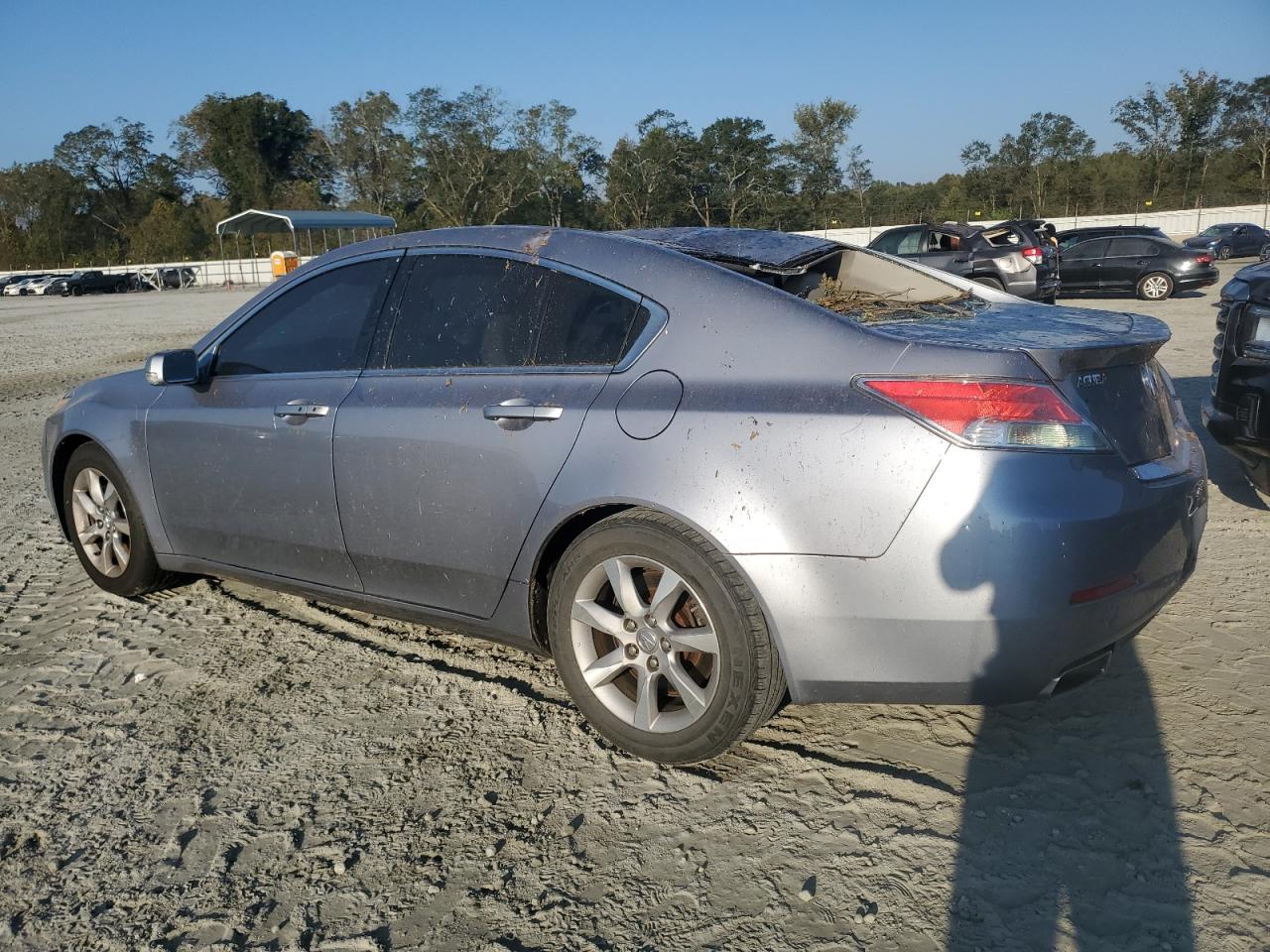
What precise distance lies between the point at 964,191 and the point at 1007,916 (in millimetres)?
58959

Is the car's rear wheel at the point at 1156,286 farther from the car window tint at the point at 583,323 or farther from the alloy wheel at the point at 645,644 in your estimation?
the alloy wheel at the point at 645,644

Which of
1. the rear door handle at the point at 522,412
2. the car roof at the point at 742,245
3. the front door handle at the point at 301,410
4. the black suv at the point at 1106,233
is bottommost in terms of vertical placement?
the front door handle at the point at 301,410

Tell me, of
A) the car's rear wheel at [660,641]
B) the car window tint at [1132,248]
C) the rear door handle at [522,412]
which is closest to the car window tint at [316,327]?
the rear door handle at [522,412]

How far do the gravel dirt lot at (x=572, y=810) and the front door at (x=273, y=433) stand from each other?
1.46 feet

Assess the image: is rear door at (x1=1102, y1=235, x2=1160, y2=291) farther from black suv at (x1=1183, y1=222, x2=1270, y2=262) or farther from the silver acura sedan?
the silver acura sedan

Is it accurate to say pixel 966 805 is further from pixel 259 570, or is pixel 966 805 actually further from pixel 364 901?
pixel 259 570

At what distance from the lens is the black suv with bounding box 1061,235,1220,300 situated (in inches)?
776

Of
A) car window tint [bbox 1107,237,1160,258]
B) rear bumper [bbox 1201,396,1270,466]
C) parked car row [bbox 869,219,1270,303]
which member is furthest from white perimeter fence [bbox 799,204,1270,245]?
rear bumper [bbox 1201,396,1270,466]

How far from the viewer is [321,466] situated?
345cm

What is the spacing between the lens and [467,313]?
3279mm

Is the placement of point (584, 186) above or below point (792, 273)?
above

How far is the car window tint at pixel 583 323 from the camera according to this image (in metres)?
2.90

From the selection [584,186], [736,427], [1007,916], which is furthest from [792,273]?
[584,186]

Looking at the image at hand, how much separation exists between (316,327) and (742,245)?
5.41 feet
